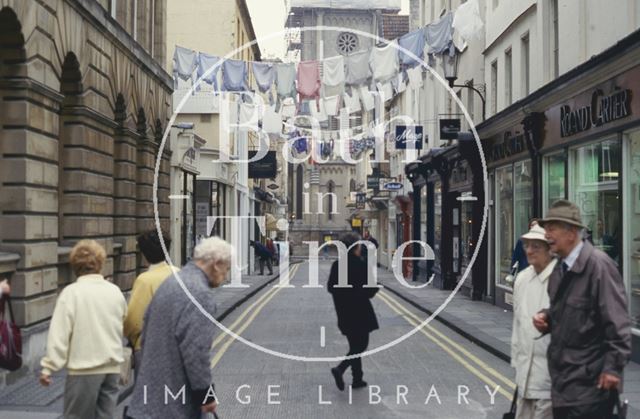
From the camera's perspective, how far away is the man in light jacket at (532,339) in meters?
6.00

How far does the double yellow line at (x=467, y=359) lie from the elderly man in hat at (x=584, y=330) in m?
4.74

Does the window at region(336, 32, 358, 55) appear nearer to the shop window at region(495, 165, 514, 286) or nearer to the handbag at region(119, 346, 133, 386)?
the shop window at region(495, 165, 514, 286)

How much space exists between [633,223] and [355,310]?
5.34 metres

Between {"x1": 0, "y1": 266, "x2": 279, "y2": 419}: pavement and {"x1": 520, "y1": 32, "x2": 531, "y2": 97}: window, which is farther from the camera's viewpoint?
{"x1": 520, "y1": 32, "x2": 531, "y2": 97}: window

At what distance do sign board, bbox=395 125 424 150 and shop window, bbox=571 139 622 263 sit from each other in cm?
1329

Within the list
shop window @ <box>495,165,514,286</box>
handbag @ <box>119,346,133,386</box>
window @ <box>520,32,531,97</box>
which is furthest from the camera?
shop window @ <box>495,165,514,286</box>

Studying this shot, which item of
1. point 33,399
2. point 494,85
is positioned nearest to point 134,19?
point 494,85

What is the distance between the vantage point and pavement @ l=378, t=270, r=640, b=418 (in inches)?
435

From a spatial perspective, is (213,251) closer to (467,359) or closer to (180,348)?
(180,348)

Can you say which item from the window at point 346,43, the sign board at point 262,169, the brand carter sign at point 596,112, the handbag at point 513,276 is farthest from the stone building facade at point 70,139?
the window at point 346,43

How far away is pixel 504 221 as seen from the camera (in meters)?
22.7

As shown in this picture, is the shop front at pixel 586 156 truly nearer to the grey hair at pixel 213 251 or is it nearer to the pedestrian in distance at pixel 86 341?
the grey hair at pixel 213 251

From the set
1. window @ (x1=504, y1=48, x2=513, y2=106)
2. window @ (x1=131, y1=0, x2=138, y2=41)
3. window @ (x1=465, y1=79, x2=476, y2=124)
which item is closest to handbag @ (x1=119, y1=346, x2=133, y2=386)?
window @ (x1=131, y1=0, x2=138, y2=41)

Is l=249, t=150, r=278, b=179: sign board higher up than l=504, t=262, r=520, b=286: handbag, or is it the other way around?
l=249, t=150, r=278, b=179: sign board
